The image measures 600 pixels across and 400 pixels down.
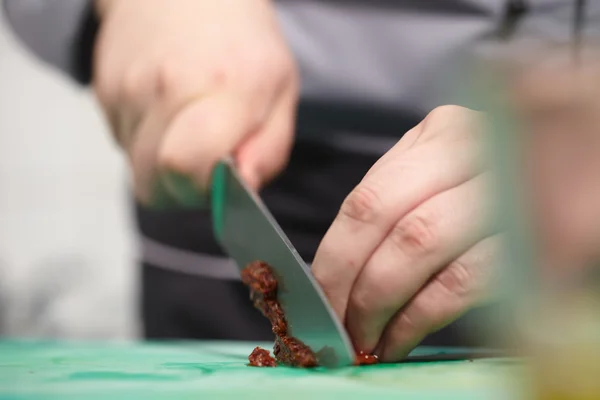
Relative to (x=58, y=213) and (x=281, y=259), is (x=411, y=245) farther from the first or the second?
(x=58, y=213)

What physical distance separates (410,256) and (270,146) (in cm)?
41

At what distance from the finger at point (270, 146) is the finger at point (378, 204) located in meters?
0.28

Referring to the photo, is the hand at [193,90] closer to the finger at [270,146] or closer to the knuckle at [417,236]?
the finger at [270,146]

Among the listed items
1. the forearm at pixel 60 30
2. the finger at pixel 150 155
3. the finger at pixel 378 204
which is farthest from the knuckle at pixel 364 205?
the forearm at pixel 60 30

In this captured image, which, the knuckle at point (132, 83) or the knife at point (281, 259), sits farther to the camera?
the knuckle at point (132, 83)

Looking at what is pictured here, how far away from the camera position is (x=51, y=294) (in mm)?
1698

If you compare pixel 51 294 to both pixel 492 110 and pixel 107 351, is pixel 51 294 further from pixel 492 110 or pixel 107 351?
pixel 492 110

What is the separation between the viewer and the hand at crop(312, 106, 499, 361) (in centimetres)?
44

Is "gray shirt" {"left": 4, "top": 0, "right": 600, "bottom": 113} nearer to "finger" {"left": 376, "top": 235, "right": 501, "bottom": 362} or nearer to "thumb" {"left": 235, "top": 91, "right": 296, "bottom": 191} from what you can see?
"thumb" {"left": 235, "top": 91, "right": 296, "bottom": 191}

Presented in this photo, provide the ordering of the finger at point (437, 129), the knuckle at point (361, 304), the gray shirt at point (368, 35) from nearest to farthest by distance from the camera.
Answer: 1. the finger at point (437, 129)
2. the knuckle at point (361, 304)
3. the gray shirt at point (368, 35)

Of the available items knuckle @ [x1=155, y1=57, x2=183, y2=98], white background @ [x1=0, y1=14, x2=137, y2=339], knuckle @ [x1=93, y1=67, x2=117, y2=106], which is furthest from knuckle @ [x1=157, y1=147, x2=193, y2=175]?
white background @ [x1=0, y1=14, x2=137, y2=339]

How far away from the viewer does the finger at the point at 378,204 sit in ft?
1.47

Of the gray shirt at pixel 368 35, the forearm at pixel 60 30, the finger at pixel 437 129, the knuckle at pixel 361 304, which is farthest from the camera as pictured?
the forearm at pixel 60 30

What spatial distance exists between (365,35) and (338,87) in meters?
0.09
